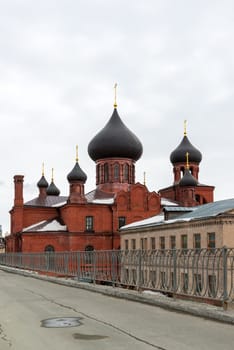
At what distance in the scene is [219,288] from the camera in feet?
32.1

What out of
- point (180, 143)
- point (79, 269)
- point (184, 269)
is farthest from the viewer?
point (180, 143)

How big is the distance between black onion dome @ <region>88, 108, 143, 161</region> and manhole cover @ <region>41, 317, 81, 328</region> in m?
43.3

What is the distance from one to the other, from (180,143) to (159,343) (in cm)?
5632

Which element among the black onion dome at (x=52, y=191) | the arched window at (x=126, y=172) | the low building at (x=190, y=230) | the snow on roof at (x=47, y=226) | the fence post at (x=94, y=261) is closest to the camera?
the fence post at (x=94, y=261)

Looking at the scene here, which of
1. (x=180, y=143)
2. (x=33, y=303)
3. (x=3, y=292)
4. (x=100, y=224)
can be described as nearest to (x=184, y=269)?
(x=33, y=303)

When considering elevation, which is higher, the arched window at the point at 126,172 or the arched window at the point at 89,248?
the arched window at the point at 126,172

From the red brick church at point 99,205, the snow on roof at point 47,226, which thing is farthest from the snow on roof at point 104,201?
the snow on roof at point 47,226

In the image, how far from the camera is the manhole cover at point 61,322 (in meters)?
8.30

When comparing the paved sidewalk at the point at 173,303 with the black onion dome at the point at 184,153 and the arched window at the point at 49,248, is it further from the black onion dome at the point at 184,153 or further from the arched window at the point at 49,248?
the black onion dome at the point at 184,153

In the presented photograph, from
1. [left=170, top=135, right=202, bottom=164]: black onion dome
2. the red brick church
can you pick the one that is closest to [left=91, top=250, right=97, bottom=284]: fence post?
the red brick church

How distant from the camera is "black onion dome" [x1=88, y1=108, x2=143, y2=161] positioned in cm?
5216

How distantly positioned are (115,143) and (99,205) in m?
6.65

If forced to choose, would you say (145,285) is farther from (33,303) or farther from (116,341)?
(116,341)

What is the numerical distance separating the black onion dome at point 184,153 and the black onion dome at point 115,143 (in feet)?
28.8
